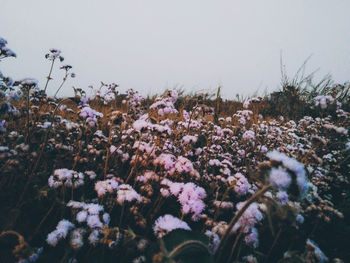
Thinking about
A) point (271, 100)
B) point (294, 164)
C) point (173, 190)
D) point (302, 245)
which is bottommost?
point (302, 245)

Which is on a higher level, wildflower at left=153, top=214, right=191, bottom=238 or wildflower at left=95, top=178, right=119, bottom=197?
wildflower at left=95, top=178, right=119, bottom=197

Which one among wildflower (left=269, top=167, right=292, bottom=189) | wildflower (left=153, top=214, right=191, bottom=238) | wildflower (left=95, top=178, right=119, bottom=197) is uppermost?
wildflower (left=269, top=167, right=292, bottom=189)

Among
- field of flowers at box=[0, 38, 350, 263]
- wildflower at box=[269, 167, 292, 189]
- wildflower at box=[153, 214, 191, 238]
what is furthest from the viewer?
wildflower at box=[153, 214, 191, 238]

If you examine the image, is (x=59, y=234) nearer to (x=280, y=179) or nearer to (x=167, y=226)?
(x=167, y=226)

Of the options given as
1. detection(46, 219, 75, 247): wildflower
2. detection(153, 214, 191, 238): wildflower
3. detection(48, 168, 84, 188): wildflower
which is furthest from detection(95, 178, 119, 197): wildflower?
detection(153, 214, 191, 238): wildflower

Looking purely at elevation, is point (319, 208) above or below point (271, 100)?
below

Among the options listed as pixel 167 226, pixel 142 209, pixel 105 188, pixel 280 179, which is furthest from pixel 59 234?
pixel 280 179

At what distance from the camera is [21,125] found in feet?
11.2

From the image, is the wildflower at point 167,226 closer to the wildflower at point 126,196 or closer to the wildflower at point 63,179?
the wildflower at point 126,196

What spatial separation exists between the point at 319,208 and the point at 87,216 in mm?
1925

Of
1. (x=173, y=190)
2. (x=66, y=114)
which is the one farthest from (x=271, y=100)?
(x=173, y=190)

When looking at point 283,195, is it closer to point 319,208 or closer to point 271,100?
point 319,208

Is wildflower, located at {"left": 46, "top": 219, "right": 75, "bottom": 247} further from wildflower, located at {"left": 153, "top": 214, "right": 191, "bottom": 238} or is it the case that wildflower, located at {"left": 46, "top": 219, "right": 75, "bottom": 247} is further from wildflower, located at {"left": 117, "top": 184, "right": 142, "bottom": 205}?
wildflower, located at {"left": 153, "top": 214, "right": 191, "bottom": 238}

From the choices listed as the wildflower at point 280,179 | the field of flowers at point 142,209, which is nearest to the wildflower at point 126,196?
the field of flowers at point 142,209
